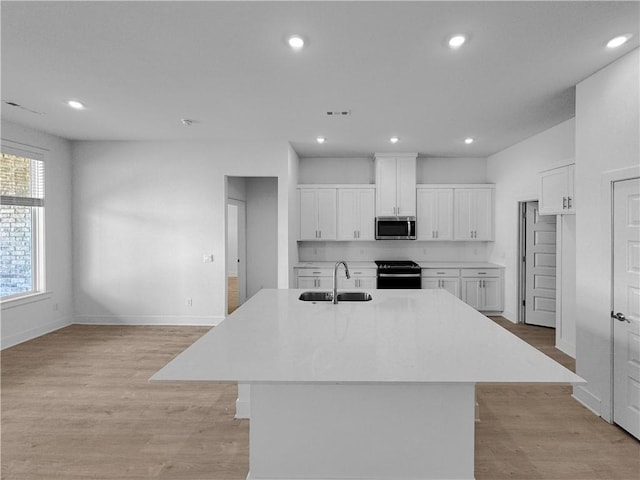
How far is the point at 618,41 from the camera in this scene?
2.48m

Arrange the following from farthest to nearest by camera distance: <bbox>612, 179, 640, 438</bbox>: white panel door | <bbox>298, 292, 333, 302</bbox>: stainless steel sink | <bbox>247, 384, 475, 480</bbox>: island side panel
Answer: <bbox>298, 292, 333, 302</bbox>: stainless steel sink
<bbox>612, 179, 640, 438</bbox>: white panel door
<bbox>247, 384, 475, 480</bbox>: island side panel

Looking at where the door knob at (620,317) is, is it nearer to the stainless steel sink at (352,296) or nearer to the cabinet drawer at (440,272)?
the stainless steel sink at (352,296)

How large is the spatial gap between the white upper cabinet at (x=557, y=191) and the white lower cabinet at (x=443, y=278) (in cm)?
170

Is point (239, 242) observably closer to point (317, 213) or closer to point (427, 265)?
point (317, 213)

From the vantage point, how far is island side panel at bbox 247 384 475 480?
5.86 feet

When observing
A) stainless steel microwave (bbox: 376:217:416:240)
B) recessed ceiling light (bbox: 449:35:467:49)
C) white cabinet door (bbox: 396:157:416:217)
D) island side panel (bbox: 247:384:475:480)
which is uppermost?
recessed ceiling light (bbox: 449:35:467:49)

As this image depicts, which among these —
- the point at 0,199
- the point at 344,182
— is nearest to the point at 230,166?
the point at 344,182

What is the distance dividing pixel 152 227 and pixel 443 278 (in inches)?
177

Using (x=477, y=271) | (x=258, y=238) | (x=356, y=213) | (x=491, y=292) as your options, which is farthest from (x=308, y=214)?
(x=491, y=292)

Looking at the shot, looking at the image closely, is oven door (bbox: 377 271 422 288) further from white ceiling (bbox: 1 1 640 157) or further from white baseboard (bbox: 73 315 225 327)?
white baseboard (bbox: 73 315 225 327)

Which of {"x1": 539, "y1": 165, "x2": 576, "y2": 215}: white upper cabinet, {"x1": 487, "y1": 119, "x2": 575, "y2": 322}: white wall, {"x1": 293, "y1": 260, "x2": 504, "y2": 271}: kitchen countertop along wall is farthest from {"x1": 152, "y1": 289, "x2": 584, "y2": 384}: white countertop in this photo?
{"x1": 293, "y1": 260, "x2": 504, "y2": 271}: kitchen countertop along wall

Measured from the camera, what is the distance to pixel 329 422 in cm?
181

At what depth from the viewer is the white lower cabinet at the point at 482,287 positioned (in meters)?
5.95

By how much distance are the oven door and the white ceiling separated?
224 cm
